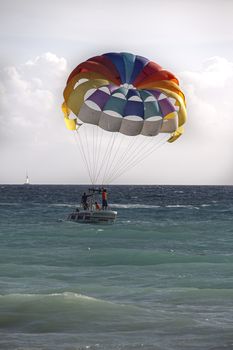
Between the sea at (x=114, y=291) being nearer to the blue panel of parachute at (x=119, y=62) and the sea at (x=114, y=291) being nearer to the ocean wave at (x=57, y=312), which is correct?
the ocean wave at (x=57, y=312)

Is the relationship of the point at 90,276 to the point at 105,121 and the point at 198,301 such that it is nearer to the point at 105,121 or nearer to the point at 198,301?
the point at 198,301

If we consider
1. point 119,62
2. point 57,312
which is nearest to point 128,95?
point 119,62

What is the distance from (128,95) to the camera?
30.4 metres

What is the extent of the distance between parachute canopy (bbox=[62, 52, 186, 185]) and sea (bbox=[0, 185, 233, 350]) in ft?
18.5

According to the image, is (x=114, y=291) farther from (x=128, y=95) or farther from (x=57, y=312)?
(x=128, y=95)

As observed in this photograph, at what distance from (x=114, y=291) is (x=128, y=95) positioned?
521 inches

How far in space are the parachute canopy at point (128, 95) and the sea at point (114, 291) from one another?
222 inches

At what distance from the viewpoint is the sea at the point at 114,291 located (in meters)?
13.7

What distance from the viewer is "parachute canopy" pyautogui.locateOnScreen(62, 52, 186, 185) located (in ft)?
98.6

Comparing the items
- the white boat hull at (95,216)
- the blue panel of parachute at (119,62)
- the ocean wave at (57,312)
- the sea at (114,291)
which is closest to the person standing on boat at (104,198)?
the white boat hull at (95,216)

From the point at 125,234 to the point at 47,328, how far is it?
75.5 feet

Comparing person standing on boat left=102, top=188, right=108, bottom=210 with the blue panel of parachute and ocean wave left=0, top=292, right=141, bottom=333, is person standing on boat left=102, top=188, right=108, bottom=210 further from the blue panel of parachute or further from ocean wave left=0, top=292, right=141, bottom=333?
ocean wave left=0, top=292, right=141, bottom=333

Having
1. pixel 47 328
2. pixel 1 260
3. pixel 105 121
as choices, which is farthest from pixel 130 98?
pixel 47 328

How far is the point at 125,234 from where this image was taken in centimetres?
3759
